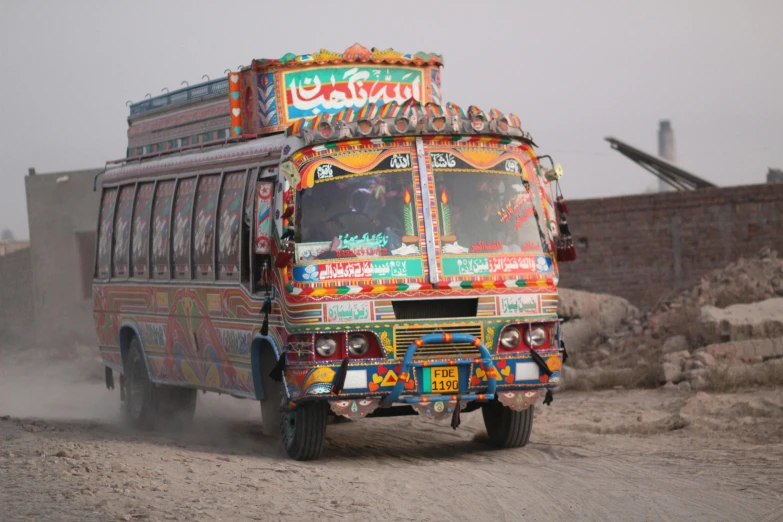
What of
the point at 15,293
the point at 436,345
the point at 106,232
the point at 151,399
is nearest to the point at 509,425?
the point at 436,345

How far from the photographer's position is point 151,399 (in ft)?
45.4

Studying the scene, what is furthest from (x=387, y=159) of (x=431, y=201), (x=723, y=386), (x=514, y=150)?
(x=723, y=386)

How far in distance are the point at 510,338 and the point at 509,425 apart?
3.95 ft

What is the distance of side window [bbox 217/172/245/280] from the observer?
11.2m

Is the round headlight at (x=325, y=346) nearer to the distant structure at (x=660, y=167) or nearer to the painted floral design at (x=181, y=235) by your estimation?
the painted floral design at (x=181, y=235)

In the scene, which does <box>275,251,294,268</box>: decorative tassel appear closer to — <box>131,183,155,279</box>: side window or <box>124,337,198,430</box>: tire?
<box>131,183,155,279</box>: side window

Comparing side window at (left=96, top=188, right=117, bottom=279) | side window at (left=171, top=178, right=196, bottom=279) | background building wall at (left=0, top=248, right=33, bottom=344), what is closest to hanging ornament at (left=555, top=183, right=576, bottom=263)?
side window at (left=171, top=178, right=196, bottom=279)

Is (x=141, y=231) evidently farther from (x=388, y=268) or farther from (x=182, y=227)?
(x=388, y=268)

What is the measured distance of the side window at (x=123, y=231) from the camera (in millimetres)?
14258

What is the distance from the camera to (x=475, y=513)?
777 cm

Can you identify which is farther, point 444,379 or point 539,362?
point 539,362

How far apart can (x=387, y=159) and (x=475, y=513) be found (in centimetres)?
328

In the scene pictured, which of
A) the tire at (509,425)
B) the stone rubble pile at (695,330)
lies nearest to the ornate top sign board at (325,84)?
the tire at (509,425)

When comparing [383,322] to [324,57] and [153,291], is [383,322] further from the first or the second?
[153,291]
